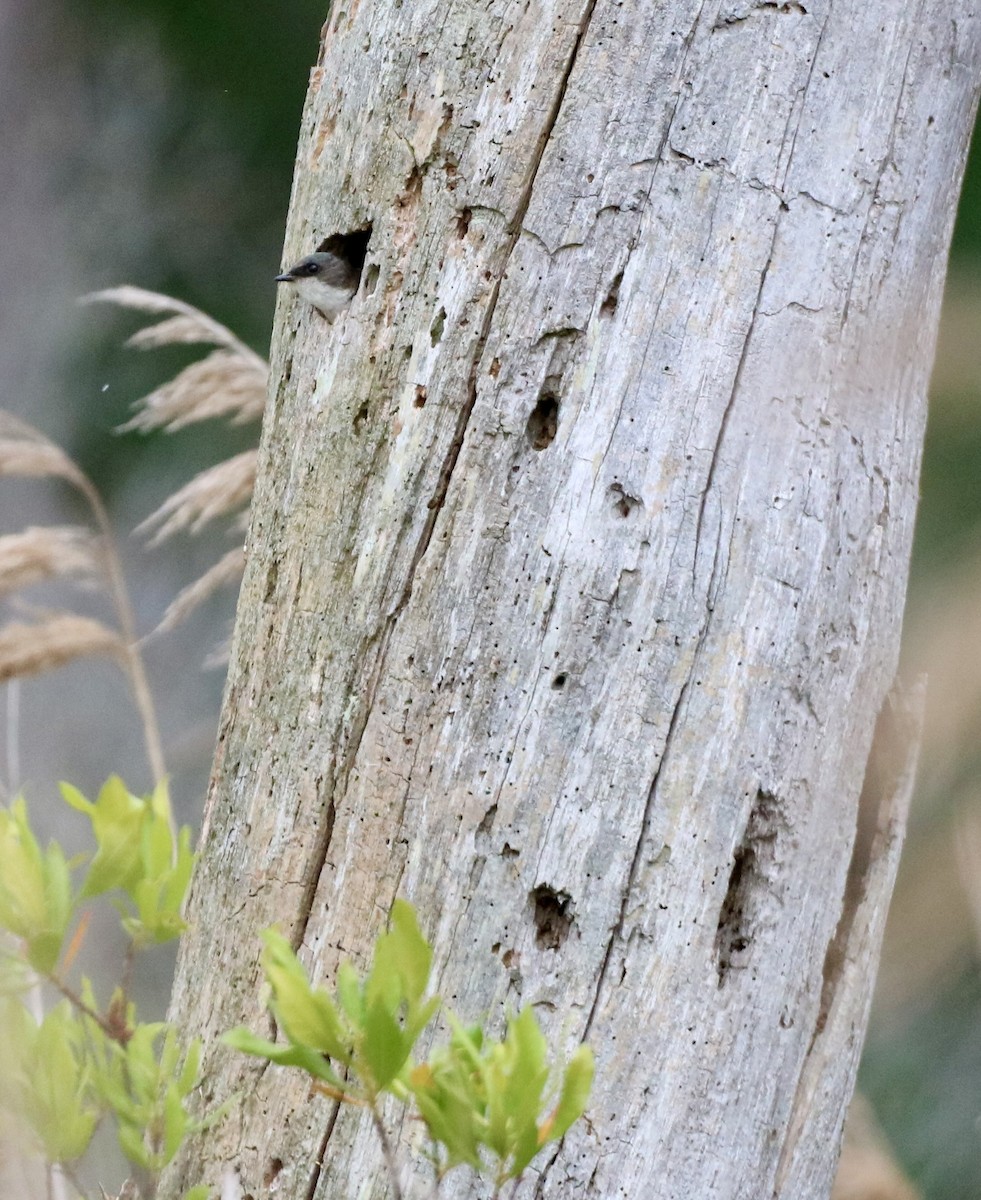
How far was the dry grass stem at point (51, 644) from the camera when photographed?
224 cm

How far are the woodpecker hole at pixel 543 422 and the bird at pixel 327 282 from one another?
0.95 ft

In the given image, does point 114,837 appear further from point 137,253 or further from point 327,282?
point 137,253

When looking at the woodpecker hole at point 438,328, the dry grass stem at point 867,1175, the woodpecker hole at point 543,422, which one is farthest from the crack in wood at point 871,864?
the dry grass stem at point 867,1175

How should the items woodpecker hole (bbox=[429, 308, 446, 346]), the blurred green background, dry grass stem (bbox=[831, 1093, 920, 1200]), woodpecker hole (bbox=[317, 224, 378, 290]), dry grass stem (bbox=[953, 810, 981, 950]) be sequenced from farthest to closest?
1. the blurred green background
2. dry grass stem (bbox=[953, 810, 981, 950])
3. dry grass stem (bbox=[831, 1093, 920, 1200])
4. woodpecker hole (bbox=[317, 224, 378, 290])
5. woodpecker hole (bbox=[429, 308, 446, 346])

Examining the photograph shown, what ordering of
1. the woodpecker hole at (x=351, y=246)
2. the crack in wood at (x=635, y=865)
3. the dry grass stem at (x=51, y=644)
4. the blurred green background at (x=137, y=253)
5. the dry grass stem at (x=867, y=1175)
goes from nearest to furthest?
the crack in wood at (x=635, y=865) < the woodpecker hole at (x=351, y=246) < the dry grass stem at (x=867, y=1175) < the dry grass stem at (x=51, y=644) < the blurred green background at (x=137, y=253)

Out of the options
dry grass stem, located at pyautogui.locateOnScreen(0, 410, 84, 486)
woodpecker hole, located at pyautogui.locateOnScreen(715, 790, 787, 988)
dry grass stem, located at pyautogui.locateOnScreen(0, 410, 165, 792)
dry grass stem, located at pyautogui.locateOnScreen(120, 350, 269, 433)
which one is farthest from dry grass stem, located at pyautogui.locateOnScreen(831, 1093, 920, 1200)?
dry grass stem, located at pyautogui.locateOnScreen(0, 410, 84, 486)

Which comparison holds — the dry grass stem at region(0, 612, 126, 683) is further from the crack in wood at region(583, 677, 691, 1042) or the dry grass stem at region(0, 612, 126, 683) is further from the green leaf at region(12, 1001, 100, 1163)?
the green leaf at region(12, 1001, 100, 1163)

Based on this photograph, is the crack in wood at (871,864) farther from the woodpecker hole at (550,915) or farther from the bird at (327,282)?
the bird at (327,282)

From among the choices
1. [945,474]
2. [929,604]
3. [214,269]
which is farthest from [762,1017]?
[214,269]

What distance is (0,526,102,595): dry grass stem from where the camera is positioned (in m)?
2.32

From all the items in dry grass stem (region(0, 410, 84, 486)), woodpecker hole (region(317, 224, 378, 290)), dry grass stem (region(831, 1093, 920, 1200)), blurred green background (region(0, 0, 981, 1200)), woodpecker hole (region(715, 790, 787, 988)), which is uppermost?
blurred green background (region(0, 0, 981, 1200))

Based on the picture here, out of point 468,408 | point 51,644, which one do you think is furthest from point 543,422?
point 51,644

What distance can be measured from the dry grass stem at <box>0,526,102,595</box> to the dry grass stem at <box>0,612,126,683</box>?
10 centimetres

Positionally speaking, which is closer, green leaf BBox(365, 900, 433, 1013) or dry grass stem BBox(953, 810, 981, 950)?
green leaf BBox(365, 900, 433, 1013)
